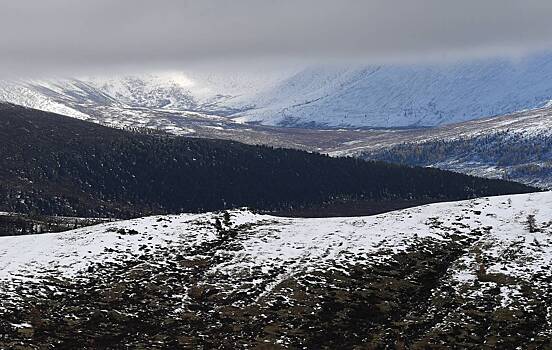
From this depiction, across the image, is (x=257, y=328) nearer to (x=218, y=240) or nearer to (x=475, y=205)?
(x=218, y=240)

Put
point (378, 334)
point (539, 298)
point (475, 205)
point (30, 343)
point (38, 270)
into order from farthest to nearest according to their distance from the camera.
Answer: point (475, 205) → point (38, 270) → point (539, 298) → point (378, 334) → point (30, 343)

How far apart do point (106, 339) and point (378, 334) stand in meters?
19.5

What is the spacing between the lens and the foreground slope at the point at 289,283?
2100 inches

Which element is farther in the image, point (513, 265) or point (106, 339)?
point (513, 265)

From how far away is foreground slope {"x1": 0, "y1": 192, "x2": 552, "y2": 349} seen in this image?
53.3 meters

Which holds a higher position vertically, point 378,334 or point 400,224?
point 400,224

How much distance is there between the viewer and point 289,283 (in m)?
63.8

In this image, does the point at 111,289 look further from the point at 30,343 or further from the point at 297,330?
the point at 297,330

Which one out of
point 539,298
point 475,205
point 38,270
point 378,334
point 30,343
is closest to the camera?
point 30,343

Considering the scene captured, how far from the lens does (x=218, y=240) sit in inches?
3088

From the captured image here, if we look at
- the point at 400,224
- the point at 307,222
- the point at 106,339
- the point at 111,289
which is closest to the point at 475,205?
the point at 400,224

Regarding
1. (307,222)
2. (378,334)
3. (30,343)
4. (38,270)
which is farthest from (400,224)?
(30,343)

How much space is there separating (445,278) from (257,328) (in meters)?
19.5

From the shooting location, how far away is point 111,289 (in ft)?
205
